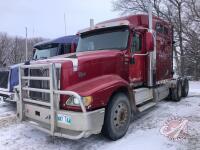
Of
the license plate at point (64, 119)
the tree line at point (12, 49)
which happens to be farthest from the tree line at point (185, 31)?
the tree line at point (12, 49)

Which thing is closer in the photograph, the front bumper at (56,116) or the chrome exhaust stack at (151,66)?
the front bumper at (56,116)

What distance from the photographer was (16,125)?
23.8 feet

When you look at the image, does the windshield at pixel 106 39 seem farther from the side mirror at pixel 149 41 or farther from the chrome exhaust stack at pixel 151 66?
the chrome exhaust stack at pixel 151 66

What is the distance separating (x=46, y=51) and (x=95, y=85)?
6691 mm

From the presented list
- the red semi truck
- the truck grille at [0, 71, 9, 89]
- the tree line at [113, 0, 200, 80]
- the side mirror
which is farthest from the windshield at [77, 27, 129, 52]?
the tree line at [113, 0, 200, 80]

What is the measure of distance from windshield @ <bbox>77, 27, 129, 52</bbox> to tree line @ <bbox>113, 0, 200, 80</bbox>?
10.6m

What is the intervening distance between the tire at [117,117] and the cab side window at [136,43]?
57.2 inches

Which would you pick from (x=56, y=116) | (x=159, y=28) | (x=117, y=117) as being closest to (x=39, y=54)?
(x=159, y=28)

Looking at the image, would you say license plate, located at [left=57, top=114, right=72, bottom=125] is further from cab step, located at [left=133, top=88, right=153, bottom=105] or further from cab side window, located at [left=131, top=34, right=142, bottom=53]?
cab side window, located at [left=131, top=34, right=142, bottom=53]

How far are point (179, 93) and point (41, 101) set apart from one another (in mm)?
6286

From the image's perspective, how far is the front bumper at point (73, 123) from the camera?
16.0 feet

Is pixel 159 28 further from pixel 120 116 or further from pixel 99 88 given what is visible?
pixel 99 88

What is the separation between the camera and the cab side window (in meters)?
6.99

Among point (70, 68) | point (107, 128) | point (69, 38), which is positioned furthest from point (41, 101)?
point (69, 38)
